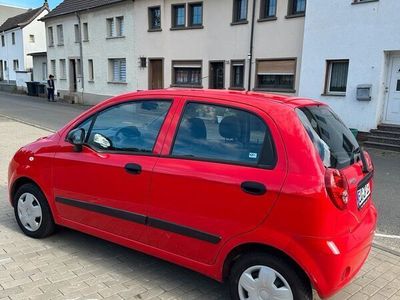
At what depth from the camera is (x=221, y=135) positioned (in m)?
3.09

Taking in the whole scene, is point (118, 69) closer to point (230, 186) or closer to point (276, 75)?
point (276, 75)

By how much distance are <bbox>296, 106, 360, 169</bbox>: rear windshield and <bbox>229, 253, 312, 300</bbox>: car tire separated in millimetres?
786

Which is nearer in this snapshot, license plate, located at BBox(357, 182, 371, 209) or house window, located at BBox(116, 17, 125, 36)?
license plate, located at BBox(357, 182, 371, 209)

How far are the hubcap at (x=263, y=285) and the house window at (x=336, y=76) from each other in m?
11.5

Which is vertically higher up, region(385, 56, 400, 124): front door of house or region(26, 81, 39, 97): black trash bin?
region(385, 56, 400, 124): front door of house

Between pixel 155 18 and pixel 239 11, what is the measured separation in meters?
5.59

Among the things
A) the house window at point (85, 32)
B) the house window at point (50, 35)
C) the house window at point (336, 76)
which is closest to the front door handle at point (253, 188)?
the house window at point (336, 76)

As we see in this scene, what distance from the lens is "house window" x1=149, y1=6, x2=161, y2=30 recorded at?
20314 millimetres

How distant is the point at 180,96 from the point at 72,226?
5.94 ft

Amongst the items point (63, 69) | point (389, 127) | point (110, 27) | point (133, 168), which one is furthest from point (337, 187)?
point (63, 69)

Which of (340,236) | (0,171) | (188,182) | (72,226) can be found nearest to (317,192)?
(340,236)

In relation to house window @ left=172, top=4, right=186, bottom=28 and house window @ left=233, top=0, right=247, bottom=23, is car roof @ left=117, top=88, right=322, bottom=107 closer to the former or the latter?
house window @ left=233, top=0, right=247, bottom=23

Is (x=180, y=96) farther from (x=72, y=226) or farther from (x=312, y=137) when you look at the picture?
(x=72, y=226)

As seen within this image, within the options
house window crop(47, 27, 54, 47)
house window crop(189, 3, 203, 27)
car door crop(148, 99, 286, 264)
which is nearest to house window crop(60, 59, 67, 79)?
house window crop(47, 27, 54, 47)
